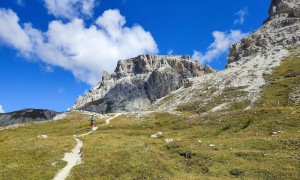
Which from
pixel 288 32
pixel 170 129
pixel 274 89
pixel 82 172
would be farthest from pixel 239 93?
pixel 288 32

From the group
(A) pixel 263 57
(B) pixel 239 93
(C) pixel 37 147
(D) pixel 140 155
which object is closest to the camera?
(D) pixel 140 155

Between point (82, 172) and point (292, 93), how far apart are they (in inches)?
3090

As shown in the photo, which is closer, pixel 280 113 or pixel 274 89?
pixel 280 113

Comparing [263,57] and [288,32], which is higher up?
[288,32]

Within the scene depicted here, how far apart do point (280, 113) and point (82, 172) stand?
3899 cm

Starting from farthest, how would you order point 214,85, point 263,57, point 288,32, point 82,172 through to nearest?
point 288,32 → point 263,57 → point 214,85 → point 82,172

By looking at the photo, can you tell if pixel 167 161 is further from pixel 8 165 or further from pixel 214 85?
pixel 214 85

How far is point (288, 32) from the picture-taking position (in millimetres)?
198125

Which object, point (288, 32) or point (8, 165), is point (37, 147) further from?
point (288, 32)

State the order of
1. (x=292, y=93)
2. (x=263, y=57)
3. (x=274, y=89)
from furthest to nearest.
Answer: (x=263, y=57)
(x=274, y=89)
(x=292, y=93)

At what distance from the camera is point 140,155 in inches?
1527

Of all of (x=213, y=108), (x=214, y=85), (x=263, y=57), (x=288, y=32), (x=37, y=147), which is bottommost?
(x=37, y=147)

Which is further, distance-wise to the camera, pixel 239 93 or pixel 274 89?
pixel 239 93

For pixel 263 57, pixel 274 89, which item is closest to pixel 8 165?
pixel 274 89
